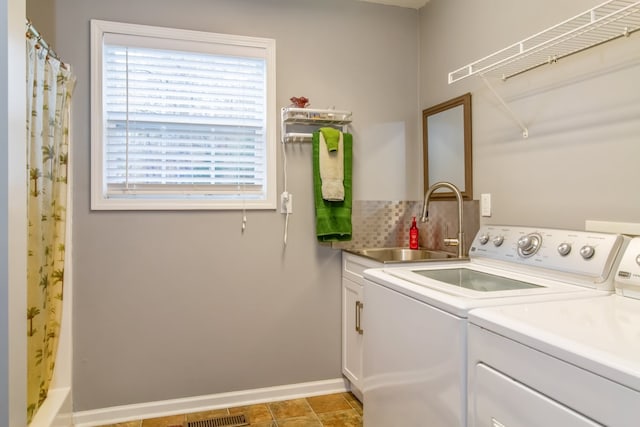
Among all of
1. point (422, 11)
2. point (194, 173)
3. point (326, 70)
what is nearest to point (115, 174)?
point (194, 173)

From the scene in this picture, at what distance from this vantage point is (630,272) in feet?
4.24

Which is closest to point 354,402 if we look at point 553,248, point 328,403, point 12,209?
point 328,403

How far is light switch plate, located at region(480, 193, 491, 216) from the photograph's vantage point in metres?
2.16

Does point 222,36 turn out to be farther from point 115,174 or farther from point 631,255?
point 631,255

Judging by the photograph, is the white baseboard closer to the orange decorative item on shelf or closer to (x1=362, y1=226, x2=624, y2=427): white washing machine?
(x1=362, y1=226, x2=624, y2=427): white washing machine

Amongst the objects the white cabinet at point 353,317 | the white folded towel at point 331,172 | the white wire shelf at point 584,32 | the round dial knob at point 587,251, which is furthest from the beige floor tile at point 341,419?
the white wire shelf at point 584,32

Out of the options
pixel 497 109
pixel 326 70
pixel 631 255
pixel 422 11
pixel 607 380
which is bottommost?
pixel 607 380

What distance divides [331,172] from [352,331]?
0.95m

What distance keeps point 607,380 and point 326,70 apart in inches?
88.8

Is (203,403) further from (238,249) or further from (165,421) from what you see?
(238,249)

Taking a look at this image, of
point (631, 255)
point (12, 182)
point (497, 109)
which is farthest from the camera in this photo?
point (497, 109)

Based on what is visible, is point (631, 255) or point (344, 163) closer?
point (631, 255)

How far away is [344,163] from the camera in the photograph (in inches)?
101

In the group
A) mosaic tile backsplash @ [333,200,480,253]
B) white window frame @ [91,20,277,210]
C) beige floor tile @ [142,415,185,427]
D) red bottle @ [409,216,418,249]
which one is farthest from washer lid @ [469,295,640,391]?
beige floor tile @ [142,415,185,427]
